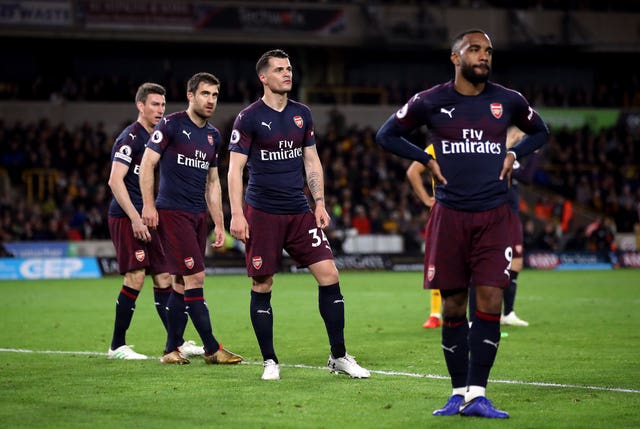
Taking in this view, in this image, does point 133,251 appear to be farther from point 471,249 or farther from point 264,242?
point 471,249

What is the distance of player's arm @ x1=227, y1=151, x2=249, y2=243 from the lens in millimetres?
9336

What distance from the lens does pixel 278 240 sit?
9.61m

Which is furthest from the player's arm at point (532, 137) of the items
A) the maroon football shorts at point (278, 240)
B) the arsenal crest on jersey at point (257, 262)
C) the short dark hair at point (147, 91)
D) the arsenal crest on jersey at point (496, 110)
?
the short dark hair at point (147, 91)

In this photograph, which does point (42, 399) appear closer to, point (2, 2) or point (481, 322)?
point (481, 322)

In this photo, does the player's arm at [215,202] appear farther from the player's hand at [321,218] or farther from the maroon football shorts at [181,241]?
the player's hand at [321,218]

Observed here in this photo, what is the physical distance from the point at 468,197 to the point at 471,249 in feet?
1.22

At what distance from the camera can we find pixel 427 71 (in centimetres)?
4688

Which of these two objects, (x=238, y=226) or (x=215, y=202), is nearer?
(x=238, y=226)

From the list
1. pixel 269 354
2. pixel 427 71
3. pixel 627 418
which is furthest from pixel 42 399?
pixel 427 71

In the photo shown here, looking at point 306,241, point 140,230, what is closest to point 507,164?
point 306,241

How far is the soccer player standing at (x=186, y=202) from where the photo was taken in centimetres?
1057

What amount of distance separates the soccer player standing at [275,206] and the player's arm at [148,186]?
118 cm

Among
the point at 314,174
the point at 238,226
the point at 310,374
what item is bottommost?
the point at 310,374

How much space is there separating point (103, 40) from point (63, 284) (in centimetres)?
1696
